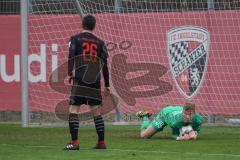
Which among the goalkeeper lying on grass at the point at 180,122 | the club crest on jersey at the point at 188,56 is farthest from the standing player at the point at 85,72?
the club crest on jersey at the point at 188,56

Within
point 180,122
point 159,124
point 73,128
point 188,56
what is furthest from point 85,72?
point 188,56

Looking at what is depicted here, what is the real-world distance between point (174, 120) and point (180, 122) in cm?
14

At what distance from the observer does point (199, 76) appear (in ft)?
59.4

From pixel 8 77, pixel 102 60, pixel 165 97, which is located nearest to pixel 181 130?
pixel 102 60

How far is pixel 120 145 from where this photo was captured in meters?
13.0

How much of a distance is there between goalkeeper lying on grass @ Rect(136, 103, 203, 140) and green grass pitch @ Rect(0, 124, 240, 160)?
16cm

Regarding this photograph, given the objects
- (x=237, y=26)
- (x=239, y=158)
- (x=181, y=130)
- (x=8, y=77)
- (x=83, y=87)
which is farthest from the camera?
(x=8, y=77)

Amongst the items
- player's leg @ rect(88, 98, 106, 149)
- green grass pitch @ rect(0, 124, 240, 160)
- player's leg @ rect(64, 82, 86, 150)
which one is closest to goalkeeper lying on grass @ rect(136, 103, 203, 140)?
green grass pitch @ rect(0, 124, 240, 160)

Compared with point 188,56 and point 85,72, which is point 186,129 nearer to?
point 85,72

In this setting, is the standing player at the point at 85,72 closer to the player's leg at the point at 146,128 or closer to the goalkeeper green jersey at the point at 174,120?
the goalkeeper green jersey at the point at 174,120

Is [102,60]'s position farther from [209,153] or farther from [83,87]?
[209,153]

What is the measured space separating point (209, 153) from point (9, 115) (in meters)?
9.06

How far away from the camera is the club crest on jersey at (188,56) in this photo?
18.1m

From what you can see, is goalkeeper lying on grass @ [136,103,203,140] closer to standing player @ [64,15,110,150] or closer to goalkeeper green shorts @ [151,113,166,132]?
goalkeeper green shorts @ [151,113,166,132]
